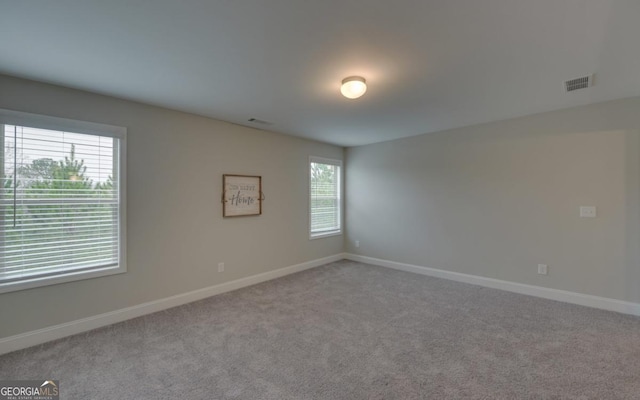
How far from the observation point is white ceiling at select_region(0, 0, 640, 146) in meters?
1.68

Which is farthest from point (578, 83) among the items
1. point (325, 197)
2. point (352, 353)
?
point (325, 197)

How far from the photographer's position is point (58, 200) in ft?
8.96

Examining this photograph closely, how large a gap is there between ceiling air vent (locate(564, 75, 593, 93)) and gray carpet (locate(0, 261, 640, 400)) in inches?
96.4

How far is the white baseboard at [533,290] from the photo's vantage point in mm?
3215

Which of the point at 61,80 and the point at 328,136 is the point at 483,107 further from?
the point at 61,80

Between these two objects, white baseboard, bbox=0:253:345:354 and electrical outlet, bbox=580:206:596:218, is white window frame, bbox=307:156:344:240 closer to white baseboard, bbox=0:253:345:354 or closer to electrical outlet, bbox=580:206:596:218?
white baseboard, bbox=0:253:345:354

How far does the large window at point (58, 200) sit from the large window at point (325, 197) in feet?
10.2

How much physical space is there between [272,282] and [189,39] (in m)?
3.44

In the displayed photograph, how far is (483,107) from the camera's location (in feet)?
11.3

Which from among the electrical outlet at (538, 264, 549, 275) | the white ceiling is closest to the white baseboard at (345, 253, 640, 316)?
the electrical outlet at (538, 264, 549, 275)

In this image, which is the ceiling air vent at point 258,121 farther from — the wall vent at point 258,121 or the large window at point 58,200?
the large window at point 58,200

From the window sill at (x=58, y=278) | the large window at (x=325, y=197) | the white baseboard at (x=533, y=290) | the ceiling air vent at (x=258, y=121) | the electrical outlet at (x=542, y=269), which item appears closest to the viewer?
the window sill at (x=58, y=278)

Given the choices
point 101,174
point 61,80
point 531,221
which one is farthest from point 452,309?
point 61,80

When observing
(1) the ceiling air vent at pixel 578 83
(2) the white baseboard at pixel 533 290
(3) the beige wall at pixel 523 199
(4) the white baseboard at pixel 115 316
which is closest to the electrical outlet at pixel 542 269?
(3) the beige wall at pixel 523 199
